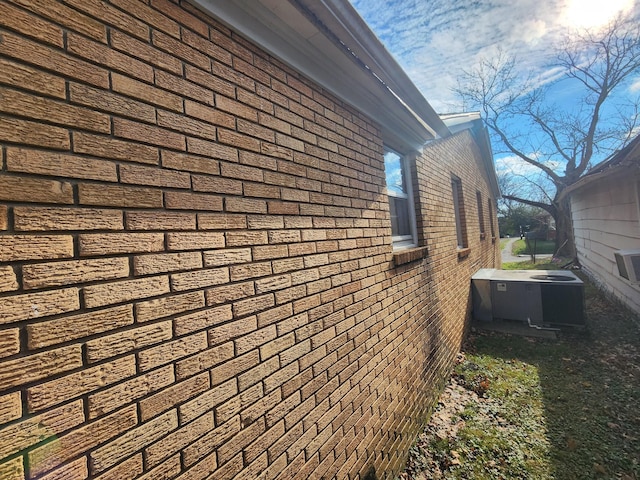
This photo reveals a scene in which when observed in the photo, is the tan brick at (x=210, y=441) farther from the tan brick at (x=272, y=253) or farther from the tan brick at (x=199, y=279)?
the tan brick at (x=272, y=253)

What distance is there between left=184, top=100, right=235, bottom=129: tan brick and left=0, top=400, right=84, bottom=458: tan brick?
48.8 inches

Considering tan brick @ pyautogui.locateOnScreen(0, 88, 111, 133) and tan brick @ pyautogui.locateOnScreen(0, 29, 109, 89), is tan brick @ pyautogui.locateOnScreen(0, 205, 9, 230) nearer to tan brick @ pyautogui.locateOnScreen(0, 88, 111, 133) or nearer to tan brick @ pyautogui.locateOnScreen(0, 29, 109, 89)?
tan brick @ pyautogui.locateOnScreen(0, 88, 111, 133)

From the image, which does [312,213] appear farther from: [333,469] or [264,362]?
[333,469]

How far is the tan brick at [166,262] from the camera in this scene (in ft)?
4.05

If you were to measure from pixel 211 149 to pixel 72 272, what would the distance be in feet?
2.63

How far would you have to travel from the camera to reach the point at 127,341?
117cm

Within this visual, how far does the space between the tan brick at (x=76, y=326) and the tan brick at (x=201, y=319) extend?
0.20m

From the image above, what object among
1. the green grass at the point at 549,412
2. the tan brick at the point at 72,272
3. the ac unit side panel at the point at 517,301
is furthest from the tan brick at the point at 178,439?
the ac unit side panel at the point at 517,301

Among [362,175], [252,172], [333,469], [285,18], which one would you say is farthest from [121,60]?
[333,469]

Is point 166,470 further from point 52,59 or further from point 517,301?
point 517,301

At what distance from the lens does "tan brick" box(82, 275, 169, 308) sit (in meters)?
1.09

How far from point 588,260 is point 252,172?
14.4m

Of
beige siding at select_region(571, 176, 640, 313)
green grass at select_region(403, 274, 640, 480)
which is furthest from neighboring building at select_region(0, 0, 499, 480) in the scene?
beige siding at select_region(571, 176, 640, 313)

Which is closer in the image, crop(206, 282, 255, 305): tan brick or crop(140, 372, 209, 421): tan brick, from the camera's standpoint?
crop(140, 372, 209, 421): tan brick
